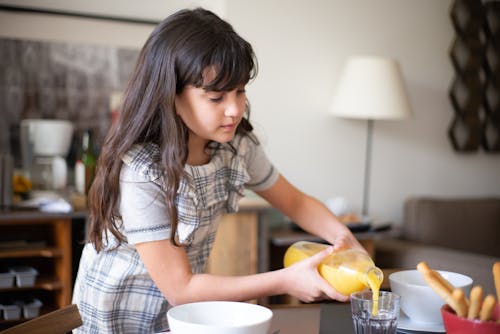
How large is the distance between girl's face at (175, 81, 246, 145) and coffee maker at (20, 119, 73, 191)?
6.58 ft

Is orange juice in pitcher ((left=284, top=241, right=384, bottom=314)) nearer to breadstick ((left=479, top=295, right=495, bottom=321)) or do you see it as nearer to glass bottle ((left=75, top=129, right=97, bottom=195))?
breadstick ((left=479, top=295, right=495, bottom=321))

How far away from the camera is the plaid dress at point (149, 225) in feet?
4.55

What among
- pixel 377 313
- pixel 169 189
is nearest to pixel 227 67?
pixel 169 189

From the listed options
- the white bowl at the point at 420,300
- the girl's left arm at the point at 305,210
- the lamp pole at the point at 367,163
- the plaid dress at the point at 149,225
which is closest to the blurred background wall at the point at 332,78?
the lamp pole at the point at 367,163

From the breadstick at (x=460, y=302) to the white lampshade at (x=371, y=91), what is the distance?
2498 millimetres

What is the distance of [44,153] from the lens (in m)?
3.29

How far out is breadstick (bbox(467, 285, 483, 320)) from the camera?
3.11 ft

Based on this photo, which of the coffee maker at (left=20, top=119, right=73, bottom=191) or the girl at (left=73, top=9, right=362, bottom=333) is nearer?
the girl at (left=73, top=9, right=362, bottom=333)

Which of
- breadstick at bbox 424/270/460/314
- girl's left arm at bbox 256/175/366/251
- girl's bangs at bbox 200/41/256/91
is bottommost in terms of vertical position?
girl's left arm at bbox 256/175/366/251

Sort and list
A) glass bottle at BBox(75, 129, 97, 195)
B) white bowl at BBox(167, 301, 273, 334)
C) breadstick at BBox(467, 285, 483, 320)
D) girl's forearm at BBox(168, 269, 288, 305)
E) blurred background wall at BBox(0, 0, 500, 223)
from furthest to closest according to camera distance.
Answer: blurred background wall at BBox(0, 0, 500, 223)
glass bottle at BBox(75, 129, 97, 195)
girl's forearm at BBox(168, 269, 288, 305)
white bowl at BBox(167, 301, 273, 334)
breadstick at BBox(467, 285, 483, 320)

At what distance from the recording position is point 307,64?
362 cm

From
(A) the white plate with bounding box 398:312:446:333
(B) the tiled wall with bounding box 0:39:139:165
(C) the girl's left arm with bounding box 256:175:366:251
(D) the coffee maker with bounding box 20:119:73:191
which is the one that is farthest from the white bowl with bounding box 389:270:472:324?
(B) the tiled wall with bounding box 0:39:139:165

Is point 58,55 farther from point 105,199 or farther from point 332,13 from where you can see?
point 105,199

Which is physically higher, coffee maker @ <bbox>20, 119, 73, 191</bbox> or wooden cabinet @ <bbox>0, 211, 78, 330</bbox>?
coffee maker @ <bbox>20, 119, 73, 191</bbox>
